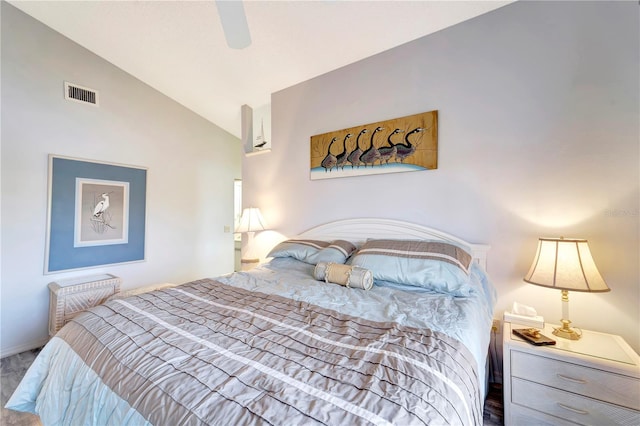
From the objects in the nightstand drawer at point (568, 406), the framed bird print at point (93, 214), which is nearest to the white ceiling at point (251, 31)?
the framed bird print at point (93, 214)

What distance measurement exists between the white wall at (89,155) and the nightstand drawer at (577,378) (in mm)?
3709

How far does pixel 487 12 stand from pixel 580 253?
1.75 m

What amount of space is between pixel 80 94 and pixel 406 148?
330cm

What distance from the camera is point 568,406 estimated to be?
4.13 ft

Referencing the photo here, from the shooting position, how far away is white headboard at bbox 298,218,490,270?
189cm

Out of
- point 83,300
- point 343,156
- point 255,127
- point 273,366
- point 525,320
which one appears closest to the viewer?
point 273,366

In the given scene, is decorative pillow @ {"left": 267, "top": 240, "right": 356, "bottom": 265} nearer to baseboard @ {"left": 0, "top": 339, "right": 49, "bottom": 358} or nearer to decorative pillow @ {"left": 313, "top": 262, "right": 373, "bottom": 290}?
decorative pillow @ {"left": 313, "top": 262, "right": 373, "bottom": 290}

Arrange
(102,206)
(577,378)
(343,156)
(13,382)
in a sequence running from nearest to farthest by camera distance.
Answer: (577,378), (13,382), (343,156), (102,206)

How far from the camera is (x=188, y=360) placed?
0.84 meters

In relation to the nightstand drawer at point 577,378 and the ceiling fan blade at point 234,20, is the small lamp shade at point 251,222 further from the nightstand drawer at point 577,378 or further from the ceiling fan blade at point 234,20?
the nightstand drawer at point 577,378

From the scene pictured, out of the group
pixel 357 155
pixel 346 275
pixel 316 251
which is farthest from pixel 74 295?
pixel 357 155

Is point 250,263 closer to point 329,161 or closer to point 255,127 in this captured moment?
point 329,161

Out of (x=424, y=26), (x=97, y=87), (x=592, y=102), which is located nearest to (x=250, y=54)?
(x=424, y=26)

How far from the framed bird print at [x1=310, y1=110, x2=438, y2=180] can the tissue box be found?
44.9 inches
